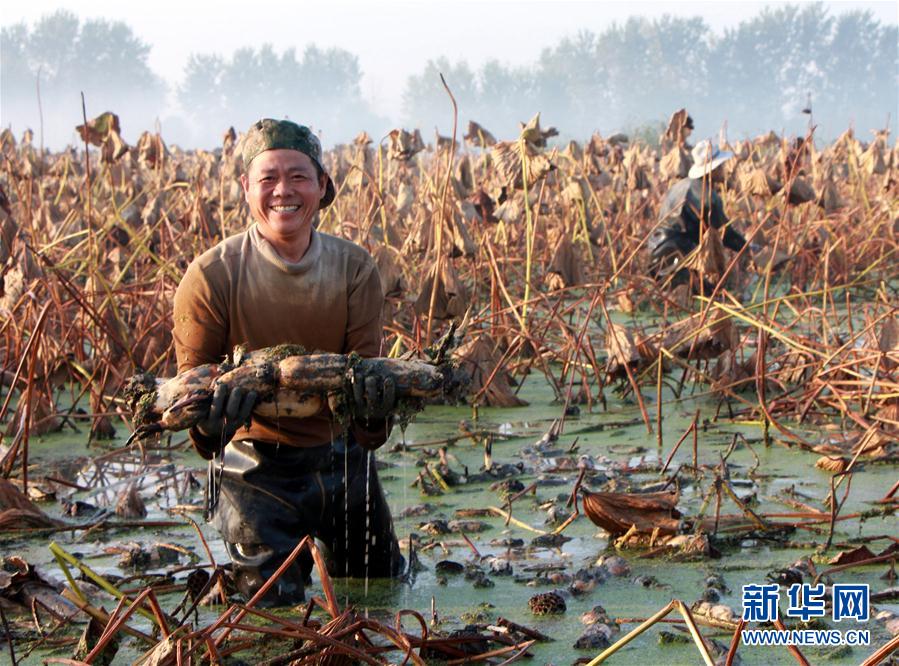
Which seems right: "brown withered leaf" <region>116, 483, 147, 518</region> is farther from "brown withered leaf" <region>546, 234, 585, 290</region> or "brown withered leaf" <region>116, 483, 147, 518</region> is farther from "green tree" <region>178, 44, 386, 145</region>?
"green tree" <region>178, 44, 386, 145</region>

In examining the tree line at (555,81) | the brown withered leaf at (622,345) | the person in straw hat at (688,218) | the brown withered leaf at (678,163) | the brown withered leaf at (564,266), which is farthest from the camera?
the tree line at (555,81)

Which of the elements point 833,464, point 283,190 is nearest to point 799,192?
point 833,464

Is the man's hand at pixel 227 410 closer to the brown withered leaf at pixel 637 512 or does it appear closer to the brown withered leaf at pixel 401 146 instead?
the brown withered leaf at pixel 637 512

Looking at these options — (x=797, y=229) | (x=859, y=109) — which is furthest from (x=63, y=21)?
(x=797, y=229)

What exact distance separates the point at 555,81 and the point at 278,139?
97.3m

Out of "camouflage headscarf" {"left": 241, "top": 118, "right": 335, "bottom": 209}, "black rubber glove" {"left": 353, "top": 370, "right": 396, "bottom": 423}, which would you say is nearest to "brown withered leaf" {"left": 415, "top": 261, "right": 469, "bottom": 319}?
"camouflage headscarf" {"left": 241, "top": 118, "right": 335, "bottom": 209}

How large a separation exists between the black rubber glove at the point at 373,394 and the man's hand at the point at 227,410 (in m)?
0.23

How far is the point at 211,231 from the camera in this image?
21.6 ft

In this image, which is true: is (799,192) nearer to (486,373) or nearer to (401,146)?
(486,373)

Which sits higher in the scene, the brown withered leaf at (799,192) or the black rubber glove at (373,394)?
the brown withered leaf at (799,192)

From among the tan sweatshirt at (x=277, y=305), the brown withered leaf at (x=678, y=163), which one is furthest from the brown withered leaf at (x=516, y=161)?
the brown withered leaf at (x=678, y=163)

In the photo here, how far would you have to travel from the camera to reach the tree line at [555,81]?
85.4 meters

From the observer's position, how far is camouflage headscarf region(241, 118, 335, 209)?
2.95m

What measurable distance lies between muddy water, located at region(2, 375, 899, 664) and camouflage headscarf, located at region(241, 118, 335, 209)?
3.71ft
